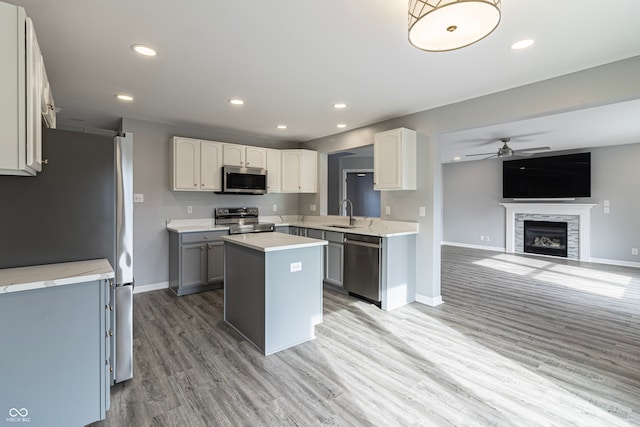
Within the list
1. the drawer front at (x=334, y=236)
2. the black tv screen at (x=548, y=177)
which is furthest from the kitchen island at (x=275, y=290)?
the black tv screen at (x=548, y=177)

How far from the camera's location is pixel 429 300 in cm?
375

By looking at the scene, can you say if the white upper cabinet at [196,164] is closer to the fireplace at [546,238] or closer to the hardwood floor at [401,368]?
the hardwood floor at [401,368]

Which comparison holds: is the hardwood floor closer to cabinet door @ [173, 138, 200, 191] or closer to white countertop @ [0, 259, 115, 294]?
white countertop @ [0, 259, 115, 294]

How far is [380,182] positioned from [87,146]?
3.05m

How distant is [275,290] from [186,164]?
8.92ft

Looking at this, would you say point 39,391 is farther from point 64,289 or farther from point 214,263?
point 214,263

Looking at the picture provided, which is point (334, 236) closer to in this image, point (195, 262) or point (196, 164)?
point (195, 262)

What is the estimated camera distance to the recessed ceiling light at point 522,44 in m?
2.15

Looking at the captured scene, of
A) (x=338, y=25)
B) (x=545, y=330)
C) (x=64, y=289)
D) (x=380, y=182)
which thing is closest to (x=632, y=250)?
(x=545, y=330)

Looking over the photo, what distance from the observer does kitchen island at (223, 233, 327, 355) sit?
2.54 metres

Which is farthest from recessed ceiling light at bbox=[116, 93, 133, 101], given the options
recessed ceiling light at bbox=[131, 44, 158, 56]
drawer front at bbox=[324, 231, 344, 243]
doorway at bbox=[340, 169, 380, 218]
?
doorway at bbox=[340, 169, 380, 218]

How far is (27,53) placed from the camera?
146 centimetres

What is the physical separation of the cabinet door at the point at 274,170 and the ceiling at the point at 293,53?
1.46 metres

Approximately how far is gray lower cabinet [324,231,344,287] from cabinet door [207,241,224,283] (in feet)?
4.96
